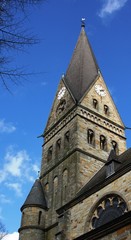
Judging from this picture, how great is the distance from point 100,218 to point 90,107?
A: 37.9 ft

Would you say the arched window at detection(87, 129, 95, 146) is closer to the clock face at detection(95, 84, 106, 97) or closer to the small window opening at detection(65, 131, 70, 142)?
the small window opening at detection(65, 131, 70, 142)

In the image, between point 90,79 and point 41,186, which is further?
point 90,79

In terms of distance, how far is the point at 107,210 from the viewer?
15.6m

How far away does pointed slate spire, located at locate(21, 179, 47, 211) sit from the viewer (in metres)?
20.8

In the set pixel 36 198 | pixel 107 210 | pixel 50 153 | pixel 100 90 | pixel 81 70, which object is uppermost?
pixel 81 70

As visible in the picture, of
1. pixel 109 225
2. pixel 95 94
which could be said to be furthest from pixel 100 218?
pixel 95 94

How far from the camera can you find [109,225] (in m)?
12.2

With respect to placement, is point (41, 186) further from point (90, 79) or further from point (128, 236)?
point (128, 236)

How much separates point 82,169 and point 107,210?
5.42m

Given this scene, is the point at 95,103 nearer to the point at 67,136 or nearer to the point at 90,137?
the point at 90,137

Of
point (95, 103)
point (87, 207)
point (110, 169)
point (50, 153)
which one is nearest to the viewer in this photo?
point (87, 207)

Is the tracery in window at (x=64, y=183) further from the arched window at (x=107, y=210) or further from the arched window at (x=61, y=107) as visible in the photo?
the arched window at (x=61, y=107)

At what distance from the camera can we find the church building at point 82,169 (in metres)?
15.0

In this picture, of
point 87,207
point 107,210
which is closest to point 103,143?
point 87,207
